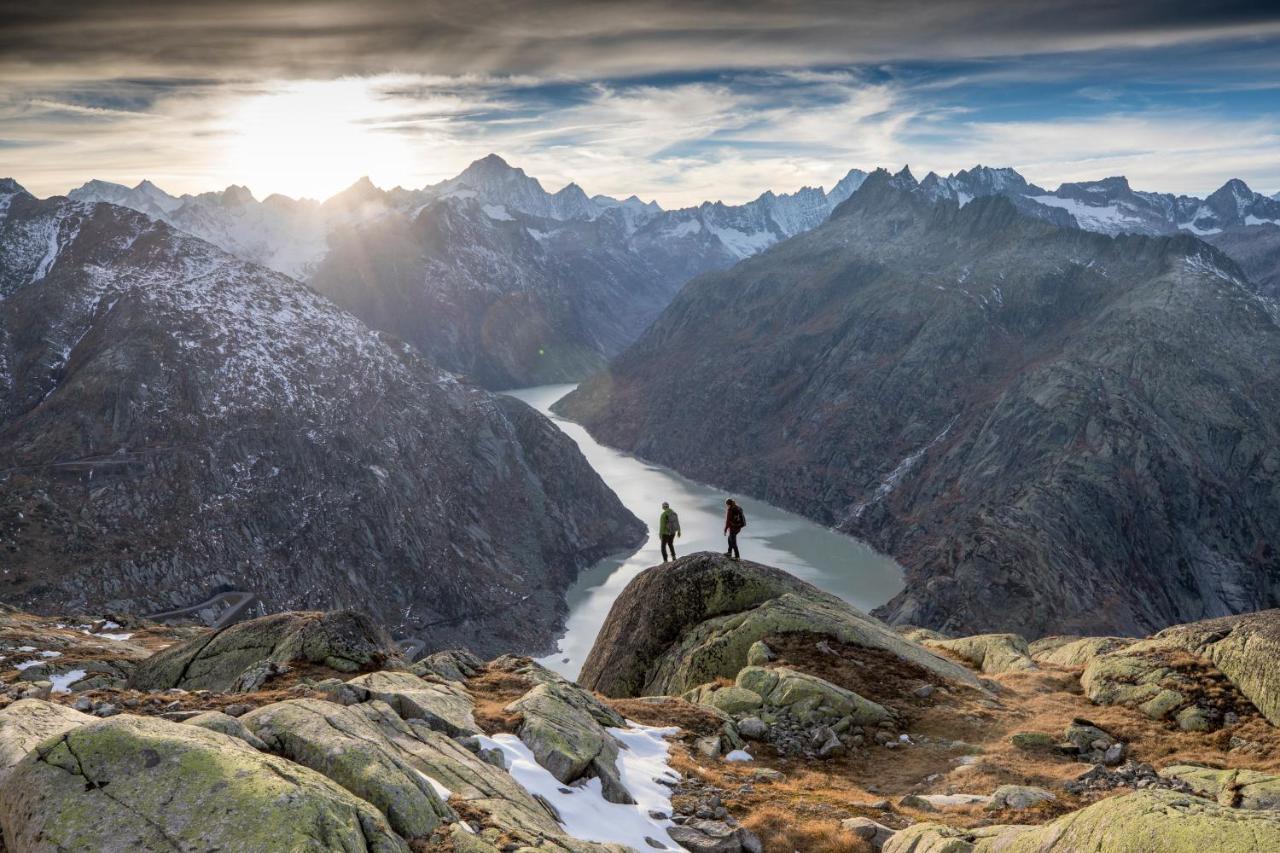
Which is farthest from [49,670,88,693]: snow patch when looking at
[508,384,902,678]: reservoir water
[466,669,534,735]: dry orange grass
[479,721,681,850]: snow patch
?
[508,384,902,678]: reservoir water

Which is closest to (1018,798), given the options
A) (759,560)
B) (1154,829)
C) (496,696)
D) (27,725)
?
(1154,829)

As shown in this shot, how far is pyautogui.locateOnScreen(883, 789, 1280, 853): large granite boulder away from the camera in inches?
430

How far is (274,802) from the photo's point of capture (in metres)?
11.8

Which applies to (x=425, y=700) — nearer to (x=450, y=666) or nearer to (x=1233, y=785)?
(x=450, y=666)

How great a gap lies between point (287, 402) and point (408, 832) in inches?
5134

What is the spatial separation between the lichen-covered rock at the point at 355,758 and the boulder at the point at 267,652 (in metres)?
9.85

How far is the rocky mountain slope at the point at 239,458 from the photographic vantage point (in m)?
101

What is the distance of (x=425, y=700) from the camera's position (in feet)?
67.8

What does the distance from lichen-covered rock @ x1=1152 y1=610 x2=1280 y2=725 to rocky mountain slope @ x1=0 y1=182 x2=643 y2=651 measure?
3950 inches

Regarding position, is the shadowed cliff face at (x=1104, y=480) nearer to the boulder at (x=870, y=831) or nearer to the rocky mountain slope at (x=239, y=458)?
the rocky mountain slope at (x=239, y=458)

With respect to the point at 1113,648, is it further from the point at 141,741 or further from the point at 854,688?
the point at 141,741

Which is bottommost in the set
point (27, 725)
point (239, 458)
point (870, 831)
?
point (239, 458)

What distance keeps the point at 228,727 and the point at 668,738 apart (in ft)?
42.7

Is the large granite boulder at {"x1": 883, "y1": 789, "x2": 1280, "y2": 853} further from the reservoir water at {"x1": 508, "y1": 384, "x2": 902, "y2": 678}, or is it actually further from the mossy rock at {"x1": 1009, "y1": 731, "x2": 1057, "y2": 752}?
the reservoir water at {"x1": 508, "y1": 384, "x2": 902, "y2": 678}
